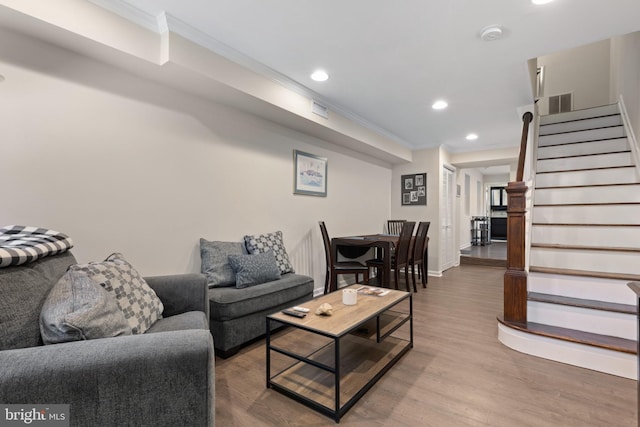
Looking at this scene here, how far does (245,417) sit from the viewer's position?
161 centimetres

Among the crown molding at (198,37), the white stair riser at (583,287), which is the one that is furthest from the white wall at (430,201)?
the crown molding at (198,37)

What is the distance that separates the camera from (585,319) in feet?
7.60

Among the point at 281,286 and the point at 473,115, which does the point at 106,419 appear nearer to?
the point at 281,286

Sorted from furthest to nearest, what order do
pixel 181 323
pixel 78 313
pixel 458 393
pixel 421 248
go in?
pixel 421 248 → pixel 458 393 → pixel 181 323 → pixel 78 313

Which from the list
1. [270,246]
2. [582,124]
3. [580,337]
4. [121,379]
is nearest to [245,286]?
[270,246]

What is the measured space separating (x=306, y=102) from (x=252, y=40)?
3.28ft

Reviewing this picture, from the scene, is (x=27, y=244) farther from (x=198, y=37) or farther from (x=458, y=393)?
(x=458, y=393)

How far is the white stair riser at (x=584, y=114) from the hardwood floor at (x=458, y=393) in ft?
12.9

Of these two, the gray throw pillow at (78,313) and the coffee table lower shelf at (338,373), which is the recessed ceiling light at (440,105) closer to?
the coffee table lower shelf at (338,373)

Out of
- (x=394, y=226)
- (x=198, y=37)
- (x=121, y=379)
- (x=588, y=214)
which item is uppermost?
(x=198, y=37)

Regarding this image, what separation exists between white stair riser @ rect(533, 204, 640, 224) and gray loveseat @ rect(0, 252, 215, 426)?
3685mm

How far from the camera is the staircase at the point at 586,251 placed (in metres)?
2.18

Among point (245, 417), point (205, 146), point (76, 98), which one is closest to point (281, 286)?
point (245, 417)

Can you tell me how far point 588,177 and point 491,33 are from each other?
242cm
